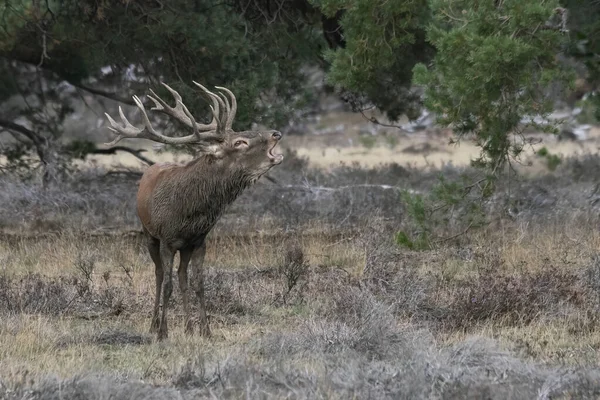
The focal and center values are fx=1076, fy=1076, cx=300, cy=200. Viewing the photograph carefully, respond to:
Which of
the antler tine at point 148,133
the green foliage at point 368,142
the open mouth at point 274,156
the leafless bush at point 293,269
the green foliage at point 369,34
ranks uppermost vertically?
the green foliage at point 369,34

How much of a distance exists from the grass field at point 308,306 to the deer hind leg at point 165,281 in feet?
0.50

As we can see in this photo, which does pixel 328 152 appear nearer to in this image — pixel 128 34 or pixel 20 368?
pixel 128 34

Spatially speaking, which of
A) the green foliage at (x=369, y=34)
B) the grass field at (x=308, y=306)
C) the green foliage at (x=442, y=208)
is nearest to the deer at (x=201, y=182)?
the grass field at (x=308, y=306)

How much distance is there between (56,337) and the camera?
8.67 m

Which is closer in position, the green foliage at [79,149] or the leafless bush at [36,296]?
the leafless bush at [36,296]

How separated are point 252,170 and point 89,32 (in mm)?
7008

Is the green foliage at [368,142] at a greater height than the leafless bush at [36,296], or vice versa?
the leafless bush at [36,296]

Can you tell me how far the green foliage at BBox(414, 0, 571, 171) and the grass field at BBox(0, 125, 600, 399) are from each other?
5.47ft

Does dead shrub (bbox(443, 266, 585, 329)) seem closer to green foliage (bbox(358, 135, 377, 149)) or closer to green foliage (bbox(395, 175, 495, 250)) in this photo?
green foliage (bbox(395, 175, 495, 250))

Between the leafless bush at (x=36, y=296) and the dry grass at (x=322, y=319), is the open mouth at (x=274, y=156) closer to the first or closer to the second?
the dry grass at (x=322, y=319)

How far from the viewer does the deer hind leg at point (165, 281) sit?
9180 millimetres

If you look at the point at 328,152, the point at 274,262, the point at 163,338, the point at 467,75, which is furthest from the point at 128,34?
the point at 328,152

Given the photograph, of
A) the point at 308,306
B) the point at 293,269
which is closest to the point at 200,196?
the point at 308,306

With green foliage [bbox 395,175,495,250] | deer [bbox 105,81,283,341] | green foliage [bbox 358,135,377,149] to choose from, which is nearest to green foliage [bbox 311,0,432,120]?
green foliage [bbox 395,175,495,250]
